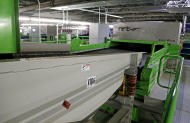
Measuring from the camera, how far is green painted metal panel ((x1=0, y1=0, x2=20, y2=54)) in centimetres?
84

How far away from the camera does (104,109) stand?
270 cm

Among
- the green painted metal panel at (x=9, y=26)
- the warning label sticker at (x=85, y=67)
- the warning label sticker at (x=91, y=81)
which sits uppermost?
the green painted metal panel at (x=9, y=26)

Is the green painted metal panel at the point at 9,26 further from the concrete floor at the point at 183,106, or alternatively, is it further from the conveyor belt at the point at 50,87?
the concrete floor at the point at 183,106

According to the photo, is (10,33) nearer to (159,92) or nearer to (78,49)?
(78,49)

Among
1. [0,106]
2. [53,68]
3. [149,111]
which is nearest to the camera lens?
[0,106]

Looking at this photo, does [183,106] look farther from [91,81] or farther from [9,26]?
[9,26]

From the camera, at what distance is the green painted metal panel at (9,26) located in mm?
836

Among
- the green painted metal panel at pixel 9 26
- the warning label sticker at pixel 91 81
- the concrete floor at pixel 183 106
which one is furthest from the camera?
the concrete floor at pixel 183 106

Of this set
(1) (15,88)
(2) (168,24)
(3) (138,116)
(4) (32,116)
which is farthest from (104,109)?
(2) (168,24)

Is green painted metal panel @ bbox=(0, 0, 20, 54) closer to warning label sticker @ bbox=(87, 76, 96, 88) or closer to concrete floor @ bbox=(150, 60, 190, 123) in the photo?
warning label sticker @ bbox=(87, 76, 96, 88)

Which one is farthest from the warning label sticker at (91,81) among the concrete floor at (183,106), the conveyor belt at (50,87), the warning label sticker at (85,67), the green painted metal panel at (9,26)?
the concrete floor at (183,106)

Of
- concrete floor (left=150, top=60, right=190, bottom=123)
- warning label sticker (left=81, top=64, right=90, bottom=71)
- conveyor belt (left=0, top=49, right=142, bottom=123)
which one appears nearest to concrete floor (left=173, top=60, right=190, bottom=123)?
concrete floor (left=150, top=60, right=190, bottom=123)

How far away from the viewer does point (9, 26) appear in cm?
87

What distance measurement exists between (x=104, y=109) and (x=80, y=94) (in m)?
1.59
